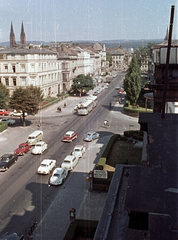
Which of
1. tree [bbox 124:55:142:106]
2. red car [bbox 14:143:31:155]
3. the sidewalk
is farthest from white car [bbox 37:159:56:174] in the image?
tree [bbox 124:55:142:106]

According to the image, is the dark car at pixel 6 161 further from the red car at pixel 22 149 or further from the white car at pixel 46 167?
the white car at pixel 46 167

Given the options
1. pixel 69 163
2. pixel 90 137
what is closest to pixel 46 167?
pixel 69 163

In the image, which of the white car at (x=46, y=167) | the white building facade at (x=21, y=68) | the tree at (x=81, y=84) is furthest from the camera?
the tree at (x=81, y=84)

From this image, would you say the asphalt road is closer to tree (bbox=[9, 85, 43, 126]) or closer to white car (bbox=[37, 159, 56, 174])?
white car (bbox=[37, 159, 56, 174])

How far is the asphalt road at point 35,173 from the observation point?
2009 centimetres

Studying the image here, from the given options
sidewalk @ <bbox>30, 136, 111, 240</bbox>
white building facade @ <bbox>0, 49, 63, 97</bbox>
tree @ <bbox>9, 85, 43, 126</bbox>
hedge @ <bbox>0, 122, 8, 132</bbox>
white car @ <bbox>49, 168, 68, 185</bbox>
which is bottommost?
sidewalk @ <bbox>30, 136, 111, 240</bbox>

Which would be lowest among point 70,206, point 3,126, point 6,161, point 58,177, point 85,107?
point 70,206

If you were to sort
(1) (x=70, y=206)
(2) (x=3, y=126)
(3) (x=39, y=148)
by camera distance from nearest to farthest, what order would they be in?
1. (1) (x=70, y=206)
2. (3) (x=39, y=148)
3. (2) (x=3, y=126)

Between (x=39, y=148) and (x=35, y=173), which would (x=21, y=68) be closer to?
(x=39, y=148)

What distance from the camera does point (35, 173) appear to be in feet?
89.9

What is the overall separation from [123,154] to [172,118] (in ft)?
60.0

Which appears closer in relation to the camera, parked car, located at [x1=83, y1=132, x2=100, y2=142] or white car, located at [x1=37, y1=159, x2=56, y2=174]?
white car, located at [x1=37, y1=159, x2=56, y2=174]

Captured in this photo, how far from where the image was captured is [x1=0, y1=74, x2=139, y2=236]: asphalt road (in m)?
20.1

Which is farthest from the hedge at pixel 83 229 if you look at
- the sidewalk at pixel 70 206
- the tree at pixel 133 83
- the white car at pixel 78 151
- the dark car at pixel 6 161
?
the tree at pixel 133 83
